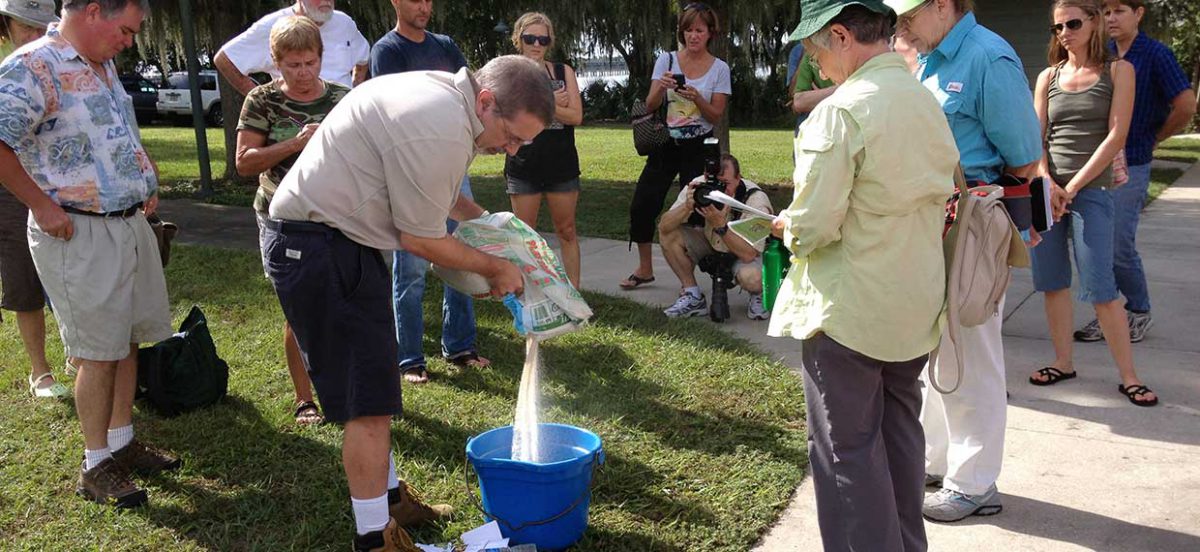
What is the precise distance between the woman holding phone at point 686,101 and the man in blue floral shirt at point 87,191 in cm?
367

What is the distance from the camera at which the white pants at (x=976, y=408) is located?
3438mm

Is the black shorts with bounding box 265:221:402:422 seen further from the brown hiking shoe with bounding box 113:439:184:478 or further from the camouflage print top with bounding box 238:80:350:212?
the brown hiking shoe with bounding box 113:439:184:478

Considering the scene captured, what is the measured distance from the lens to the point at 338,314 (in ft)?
9.67

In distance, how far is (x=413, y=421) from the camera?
443 cm

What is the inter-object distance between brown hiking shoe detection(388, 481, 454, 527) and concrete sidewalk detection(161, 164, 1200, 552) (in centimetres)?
115

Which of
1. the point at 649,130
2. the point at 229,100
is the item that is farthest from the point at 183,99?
the point at 649,130

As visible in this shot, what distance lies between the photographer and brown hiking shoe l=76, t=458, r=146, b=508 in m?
3.63

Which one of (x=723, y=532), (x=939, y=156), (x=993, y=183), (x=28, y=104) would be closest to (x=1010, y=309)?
(x=993, y=183)

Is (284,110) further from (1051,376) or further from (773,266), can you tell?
(1051,376)

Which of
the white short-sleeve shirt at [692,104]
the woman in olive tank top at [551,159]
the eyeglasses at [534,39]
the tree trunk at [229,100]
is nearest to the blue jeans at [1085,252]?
the woman in olive tank top at [551,159]

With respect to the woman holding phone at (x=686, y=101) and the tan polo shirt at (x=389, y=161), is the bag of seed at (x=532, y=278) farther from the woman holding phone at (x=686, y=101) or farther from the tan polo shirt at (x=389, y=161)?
the woman holding phone at (x=686, y=101)

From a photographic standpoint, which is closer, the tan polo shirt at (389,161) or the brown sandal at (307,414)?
the tan polo shirt at (389,161)

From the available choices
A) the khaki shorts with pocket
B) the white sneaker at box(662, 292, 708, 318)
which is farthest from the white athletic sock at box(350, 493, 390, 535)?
the white sneaker at box(662, 292, 708, 318)

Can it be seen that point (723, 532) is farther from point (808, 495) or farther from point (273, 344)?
→ point (273, 344)
